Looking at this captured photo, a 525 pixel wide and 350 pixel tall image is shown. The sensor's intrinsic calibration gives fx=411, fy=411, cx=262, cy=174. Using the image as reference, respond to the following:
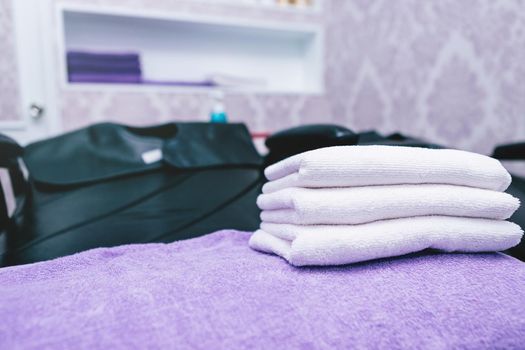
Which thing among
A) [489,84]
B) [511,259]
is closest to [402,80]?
[489,84]

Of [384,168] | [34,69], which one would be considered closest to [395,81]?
[384,168]

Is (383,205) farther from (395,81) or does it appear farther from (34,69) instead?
A: (34,69)

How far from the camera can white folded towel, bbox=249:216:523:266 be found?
459mm

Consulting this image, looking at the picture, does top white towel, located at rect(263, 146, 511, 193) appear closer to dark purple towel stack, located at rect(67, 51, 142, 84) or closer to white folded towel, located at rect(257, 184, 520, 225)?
white folded towel, located at rect(257, 184, 520, 225)

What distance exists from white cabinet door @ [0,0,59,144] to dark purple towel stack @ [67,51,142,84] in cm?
9

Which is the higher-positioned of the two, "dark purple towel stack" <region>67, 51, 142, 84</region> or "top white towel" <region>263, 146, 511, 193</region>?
"dark purple towel stack" <region>67, 51, 142, 84</region>

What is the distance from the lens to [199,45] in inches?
79.8

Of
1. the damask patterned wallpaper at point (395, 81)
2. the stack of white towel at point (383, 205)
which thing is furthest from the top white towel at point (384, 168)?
the damask patterned wallpaper at point (395, 81)

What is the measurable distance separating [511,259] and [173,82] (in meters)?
1.61

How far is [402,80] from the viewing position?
1676mm

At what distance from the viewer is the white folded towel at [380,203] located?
1.53ft

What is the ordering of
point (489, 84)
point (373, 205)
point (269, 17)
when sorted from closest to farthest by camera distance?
point (373, 205) → point (489, 84) → point (269, 17)

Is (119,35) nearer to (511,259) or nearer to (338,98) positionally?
(338,98)

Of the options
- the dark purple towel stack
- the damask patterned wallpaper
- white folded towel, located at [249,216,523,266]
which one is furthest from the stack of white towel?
the dark purple towel stack
